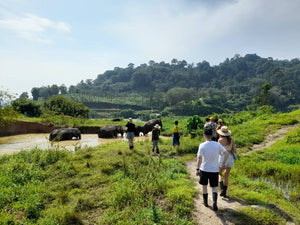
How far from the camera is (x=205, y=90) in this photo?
366 feet

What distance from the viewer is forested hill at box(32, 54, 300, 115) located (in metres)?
83.8

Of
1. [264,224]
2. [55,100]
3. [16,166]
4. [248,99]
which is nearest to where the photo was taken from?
[264,224]

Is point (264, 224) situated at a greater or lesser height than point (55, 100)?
lesser

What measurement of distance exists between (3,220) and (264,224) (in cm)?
558

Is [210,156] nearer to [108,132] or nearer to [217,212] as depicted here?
[217,212]

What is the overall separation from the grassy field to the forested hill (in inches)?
1213

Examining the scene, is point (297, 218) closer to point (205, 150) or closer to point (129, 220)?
point (205, 150)

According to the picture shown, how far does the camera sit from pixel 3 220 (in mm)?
4234

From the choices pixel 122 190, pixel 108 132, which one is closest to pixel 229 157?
pixel 122 190

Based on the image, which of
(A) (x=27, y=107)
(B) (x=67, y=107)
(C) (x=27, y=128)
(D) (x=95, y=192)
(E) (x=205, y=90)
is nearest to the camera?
(D) (x=95, y=192)

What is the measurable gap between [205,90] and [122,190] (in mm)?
111887

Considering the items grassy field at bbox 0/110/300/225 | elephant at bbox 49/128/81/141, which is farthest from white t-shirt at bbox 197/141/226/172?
elephant at bbox 49/128/81/141

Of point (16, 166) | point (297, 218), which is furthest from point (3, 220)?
point (297, 218)

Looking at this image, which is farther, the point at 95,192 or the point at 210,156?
the point at 95,192
